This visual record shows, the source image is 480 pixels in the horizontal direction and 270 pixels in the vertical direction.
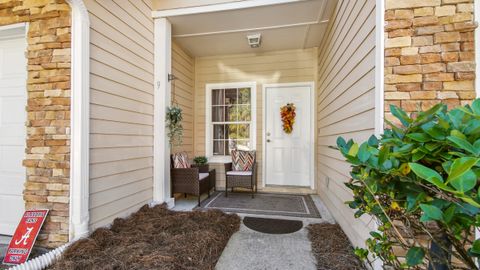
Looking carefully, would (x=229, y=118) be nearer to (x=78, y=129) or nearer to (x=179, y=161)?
(x=179, y=161)

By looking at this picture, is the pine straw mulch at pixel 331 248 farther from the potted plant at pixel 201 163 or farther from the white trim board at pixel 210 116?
the white trim board at pixel 210 116

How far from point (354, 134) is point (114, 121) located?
2.47 meters

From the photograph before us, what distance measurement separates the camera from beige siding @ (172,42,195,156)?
3.83 m

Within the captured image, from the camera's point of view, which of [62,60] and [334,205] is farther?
[334,205]

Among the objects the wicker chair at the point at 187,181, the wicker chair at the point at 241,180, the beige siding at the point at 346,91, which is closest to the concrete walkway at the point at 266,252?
the beige siding at the point at 346,91

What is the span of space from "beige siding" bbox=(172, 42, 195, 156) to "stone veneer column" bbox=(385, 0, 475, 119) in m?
3.13

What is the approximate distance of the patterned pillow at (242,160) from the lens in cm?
402

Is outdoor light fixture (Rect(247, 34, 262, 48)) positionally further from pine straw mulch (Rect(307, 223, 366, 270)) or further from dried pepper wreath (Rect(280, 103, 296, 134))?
pine straw mulch (Rect(307, 223, 366, 270))

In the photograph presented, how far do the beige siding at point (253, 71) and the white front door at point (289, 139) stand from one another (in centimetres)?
16

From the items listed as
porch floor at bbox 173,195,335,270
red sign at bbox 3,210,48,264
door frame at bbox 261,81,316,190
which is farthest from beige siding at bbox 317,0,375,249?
red sign at bbox 3,210,48,264

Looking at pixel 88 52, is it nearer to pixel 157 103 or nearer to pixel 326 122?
pixel 157 103

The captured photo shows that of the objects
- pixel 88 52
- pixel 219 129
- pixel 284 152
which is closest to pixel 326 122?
pixel 284 152

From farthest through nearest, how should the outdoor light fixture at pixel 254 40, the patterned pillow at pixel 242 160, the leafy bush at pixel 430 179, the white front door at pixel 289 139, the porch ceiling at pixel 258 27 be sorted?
the white front door at pixel 289 139 < the patterned pillow at pixel 242 160 < the outdoor light fixture at pixel 254 40 < the porch ceiling at pixel 258 27 < the leafy bush at pixel 430 179

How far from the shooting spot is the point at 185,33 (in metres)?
3.56
